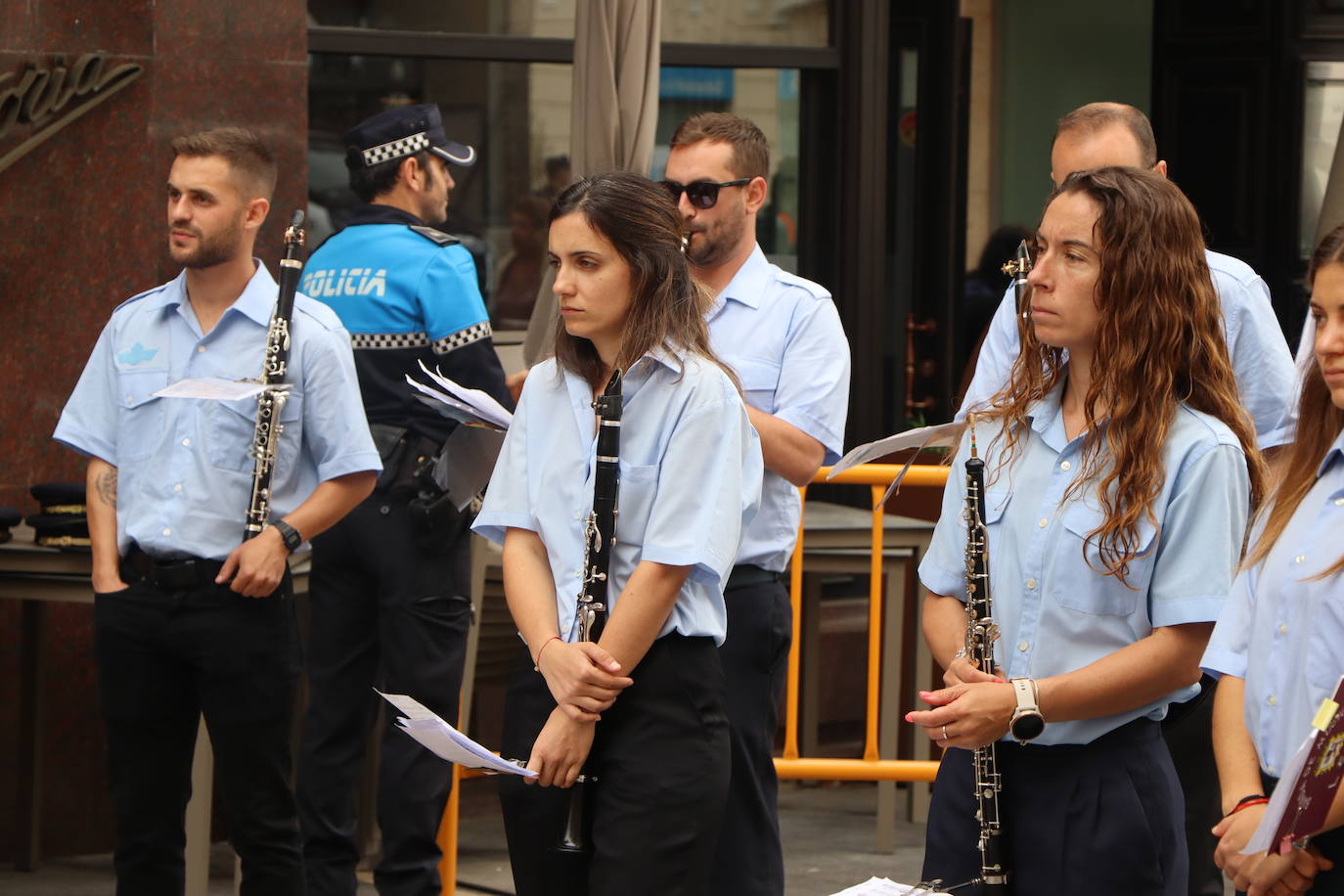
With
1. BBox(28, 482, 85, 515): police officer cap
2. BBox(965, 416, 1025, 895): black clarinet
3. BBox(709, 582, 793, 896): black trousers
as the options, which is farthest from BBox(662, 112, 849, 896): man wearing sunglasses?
BBox(28, 482, 85, 515): police officer cap

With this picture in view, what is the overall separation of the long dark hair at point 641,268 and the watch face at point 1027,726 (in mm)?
957

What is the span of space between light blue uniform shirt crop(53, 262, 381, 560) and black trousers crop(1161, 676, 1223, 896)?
2151mm

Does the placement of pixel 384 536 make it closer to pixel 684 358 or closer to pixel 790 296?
pixel 790 296

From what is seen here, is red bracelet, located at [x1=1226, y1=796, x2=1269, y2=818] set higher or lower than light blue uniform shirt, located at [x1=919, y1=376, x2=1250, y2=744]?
lower

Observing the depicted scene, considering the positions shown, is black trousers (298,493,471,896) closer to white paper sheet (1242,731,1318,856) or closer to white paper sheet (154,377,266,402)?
white paper sheet (154,377,266,402)

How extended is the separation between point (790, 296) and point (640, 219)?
3.62 ft

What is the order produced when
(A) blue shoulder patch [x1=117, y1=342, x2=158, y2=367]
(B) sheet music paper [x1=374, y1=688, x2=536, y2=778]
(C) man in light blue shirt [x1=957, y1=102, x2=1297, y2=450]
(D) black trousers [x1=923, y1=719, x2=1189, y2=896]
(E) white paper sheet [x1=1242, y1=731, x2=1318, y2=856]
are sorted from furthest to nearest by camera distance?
A: (A) blue shoulder patch [x1=117, y1=342, x2=158, y2=367], (C) man in light blue shirt [x1=957, y1=102, x2=1297, y2=450], (B) sheet music paper [x1=374, y1=688, x2=536, y2=778], (D) black trousers [x1=923, y1=719, x2=1189, y2=896], (E) white paper sheet [x1=1242, y1=731, x2=1318, y2=856]

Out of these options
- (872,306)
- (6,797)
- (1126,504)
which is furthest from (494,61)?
(1126,504)

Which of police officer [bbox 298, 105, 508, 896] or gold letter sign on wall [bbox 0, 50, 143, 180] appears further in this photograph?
gold letter sign on wall [bbox 0, 50, 143, 180]

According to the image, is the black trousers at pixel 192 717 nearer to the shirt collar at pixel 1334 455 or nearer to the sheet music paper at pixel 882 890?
the sheet music paper at pixel 882 890

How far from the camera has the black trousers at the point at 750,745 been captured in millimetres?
4094

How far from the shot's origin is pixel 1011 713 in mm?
2895

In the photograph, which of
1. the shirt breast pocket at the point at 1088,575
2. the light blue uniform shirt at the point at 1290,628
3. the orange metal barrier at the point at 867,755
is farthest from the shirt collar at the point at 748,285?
the light blue uniform shirt at the point at 1290,628

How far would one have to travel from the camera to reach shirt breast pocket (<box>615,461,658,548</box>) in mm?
3326
